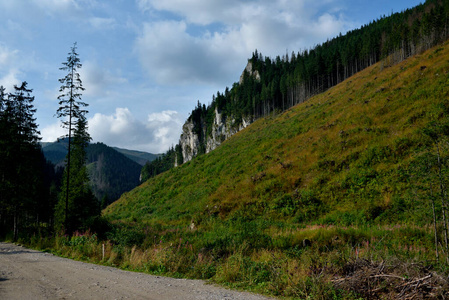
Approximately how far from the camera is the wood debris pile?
463cm

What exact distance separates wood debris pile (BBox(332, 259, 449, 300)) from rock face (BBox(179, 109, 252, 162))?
10533 cm

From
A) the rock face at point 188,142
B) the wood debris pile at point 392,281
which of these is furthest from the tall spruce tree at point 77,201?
the rock face at point 188,142

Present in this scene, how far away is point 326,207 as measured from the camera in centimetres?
1664

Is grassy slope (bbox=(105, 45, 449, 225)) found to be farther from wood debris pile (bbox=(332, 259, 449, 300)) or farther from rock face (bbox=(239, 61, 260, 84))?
rock face (bbox=(239, 61, 260, 84))

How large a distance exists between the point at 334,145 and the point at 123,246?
20.0 meters

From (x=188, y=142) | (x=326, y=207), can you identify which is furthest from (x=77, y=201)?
(x=188, y=142)

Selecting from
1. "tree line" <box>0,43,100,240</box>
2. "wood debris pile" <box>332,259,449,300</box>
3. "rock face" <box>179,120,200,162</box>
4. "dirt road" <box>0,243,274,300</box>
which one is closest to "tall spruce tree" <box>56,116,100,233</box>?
"tree line" <box>0,43,100,240</box>

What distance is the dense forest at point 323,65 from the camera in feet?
200

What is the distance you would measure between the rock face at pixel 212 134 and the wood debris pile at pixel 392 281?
346ft

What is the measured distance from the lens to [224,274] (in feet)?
25.7

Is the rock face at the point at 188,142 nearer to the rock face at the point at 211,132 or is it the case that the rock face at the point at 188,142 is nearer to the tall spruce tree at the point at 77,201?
the rock face at the point at 211,132

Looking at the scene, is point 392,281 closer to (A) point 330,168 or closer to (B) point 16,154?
(A) point 330,168

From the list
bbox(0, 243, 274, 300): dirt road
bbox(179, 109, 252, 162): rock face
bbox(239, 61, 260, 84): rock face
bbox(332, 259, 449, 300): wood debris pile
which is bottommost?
bbox(0, 243, 274, 300): dirt road

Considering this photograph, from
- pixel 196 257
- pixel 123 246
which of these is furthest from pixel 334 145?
pixel 123 246
